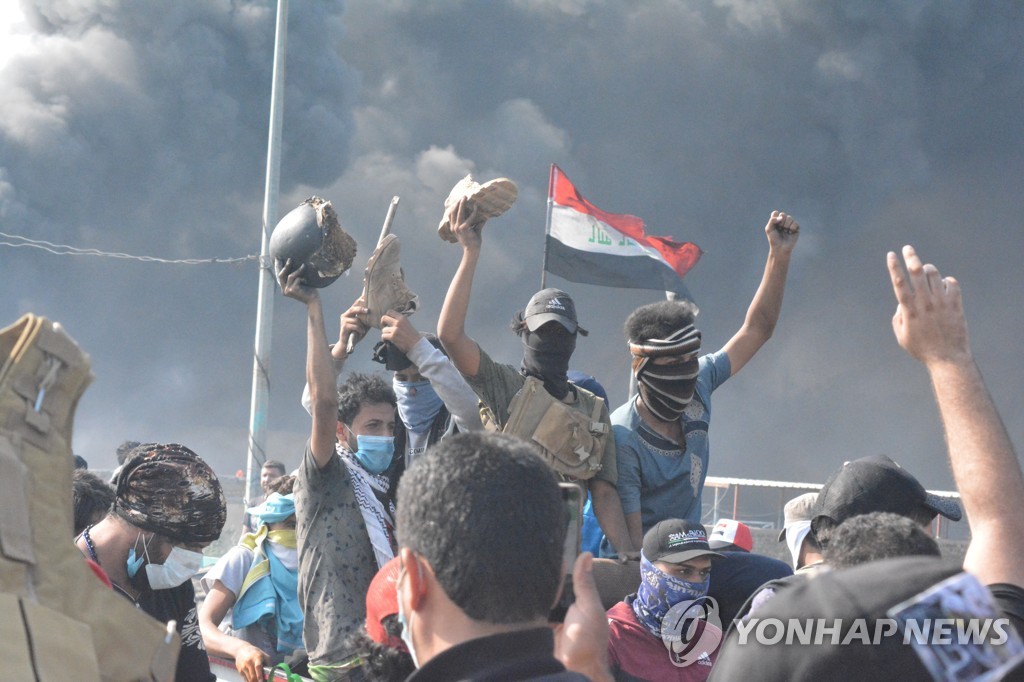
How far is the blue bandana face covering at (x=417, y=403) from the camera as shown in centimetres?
452

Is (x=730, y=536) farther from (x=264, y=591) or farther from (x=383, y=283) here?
(x=264, y=591)

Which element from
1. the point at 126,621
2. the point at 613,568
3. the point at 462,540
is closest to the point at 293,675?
the point at 613,568

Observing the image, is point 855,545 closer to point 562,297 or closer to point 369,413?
point 562,297

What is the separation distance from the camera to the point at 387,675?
2.42 metres

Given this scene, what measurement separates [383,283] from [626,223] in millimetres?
7677

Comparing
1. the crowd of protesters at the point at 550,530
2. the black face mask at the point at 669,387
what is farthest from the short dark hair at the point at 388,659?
the black face mask at the point at 669,387

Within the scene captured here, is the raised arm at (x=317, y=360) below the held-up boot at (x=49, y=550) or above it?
above

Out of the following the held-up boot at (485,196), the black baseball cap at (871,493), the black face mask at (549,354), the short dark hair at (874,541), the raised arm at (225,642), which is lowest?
the raised arm at (225,642)

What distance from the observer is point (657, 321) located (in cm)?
448

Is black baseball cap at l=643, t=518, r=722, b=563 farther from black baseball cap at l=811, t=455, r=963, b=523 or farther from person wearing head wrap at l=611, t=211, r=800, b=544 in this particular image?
black baseball cap at l=811, t=455, r=963, b=523

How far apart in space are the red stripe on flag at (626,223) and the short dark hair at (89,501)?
22.8 ft

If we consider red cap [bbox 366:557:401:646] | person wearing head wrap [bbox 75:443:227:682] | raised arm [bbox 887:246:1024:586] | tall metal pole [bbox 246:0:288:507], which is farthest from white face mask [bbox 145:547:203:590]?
tall metal pole [bbox 246:0:288:507]

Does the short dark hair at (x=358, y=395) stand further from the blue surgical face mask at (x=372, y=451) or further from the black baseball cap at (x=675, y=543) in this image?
the black baseball cap at (x=675, y=543)

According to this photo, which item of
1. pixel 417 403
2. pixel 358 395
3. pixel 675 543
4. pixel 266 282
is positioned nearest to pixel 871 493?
pixel 675 543
